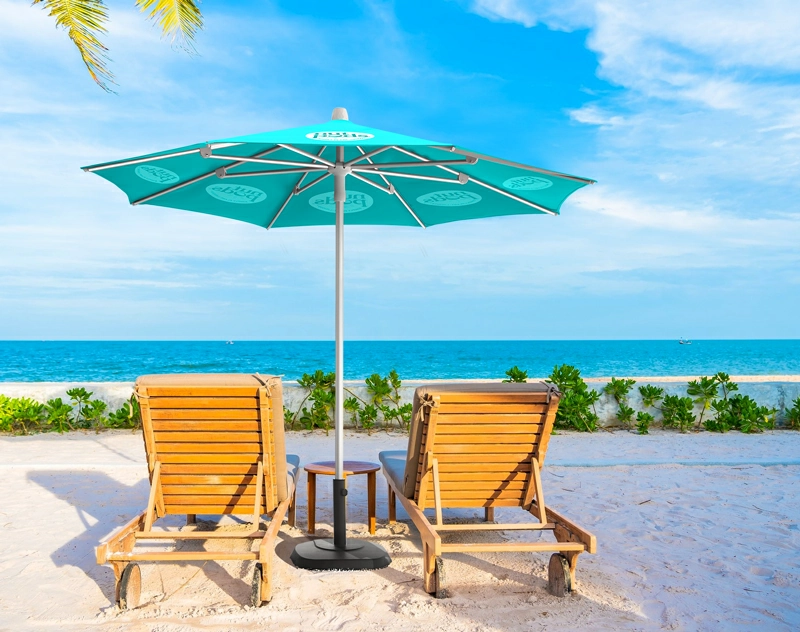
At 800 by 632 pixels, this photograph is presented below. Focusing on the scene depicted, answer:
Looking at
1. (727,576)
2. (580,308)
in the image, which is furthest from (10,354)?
(727,576)

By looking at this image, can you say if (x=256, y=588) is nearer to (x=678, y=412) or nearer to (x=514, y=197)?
(x=514, y=197)

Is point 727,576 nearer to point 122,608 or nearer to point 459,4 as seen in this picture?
point 122,608

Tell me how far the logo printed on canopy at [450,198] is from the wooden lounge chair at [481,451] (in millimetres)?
1643

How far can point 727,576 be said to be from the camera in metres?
3.23

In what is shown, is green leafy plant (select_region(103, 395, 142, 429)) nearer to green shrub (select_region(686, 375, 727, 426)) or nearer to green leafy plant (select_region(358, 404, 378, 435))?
green leafy plant (select_region(358, 404, 378, 435))

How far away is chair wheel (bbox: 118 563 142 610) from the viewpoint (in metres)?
2.77

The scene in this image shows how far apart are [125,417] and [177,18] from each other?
4945 millimetres

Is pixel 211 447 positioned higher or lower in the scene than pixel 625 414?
higher

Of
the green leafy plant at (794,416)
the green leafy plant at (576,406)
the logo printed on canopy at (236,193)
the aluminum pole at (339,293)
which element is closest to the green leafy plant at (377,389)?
the green leafy plant at (576,406)

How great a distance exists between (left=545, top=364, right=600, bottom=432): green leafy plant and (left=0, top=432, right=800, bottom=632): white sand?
2.25 m

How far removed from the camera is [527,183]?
12.6 ft

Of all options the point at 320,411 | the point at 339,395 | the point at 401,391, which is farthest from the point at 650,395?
the point at 339,395

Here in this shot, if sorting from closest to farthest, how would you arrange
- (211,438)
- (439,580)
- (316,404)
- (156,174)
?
(439,580), (211,438), (156,174), (316,404)

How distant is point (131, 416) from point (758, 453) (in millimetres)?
7451
